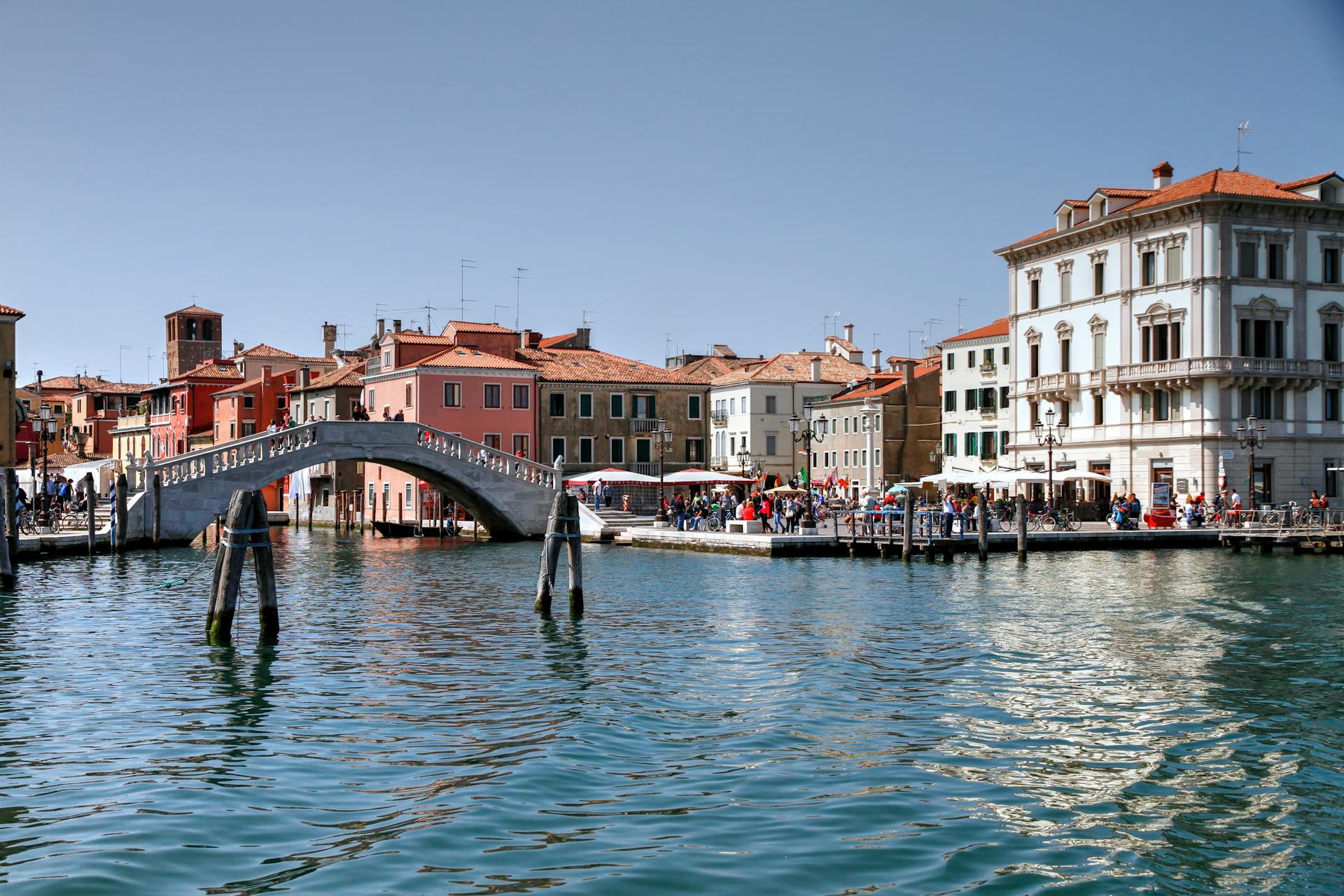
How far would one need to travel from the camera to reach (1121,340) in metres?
45.5

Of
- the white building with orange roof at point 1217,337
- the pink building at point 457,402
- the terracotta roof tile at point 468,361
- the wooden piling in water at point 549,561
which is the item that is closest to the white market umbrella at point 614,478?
the pink building at point 457,402

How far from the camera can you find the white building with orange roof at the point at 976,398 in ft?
179

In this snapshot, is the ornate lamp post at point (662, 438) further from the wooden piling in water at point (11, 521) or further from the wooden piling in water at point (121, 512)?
the wooden piling in water at point (11, 521)

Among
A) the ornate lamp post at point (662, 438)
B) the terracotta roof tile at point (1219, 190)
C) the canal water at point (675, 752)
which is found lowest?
the canal water at point (675, 752)

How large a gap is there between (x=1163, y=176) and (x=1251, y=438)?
1320 centimetres

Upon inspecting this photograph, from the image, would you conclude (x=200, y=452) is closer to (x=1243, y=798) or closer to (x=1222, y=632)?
(x=1222, y=632)

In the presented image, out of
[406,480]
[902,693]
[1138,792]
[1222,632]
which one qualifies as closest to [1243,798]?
[1138,792]

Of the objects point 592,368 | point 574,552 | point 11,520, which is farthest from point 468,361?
point 574,552

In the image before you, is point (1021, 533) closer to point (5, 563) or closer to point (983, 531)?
point (983, 531)

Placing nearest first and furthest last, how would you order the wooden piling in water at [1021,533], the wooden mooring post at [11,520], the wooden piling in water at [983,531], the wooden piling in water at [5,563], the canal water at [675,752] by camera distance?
the canal water at [675,752], the wooden piling in water at [5,563], the wooden mooring post at [11,520], the wooden piling in water at [983,531], the wooden piling in water at [1021,533]

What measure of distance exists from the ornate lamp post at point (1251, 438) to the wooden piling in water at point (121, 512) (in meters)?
30.0

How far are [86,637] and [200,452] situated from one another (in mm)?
20725

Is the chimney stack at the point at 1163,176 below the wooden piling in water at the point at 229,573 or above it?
above

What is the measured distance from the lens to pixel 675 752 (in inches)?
420
